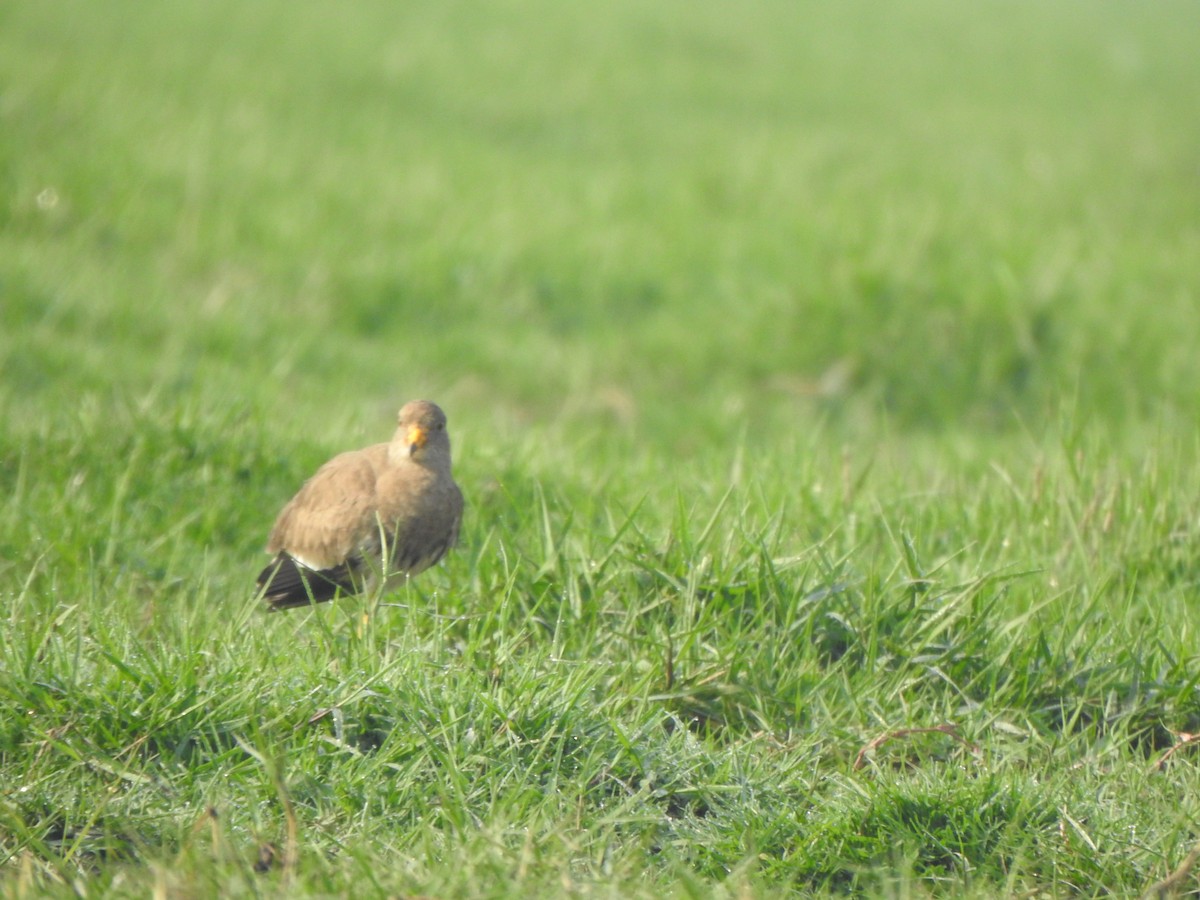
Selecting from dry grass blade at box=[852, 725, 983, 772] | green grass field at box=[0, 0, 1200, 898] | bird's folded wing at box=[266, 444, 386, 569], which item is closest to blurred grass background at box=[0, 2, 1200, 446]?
green grass field at box=[0, 0, 1200, 898]

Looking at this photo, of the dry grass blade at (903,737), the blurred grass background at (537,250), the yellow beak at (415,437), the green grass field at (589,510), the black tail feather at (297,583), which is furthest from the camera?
the blurred grass background at (537,250)

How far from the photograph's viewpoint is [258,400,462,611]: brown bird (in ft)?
11.2

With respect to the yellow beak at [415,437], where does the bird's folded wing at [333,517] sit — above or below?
below

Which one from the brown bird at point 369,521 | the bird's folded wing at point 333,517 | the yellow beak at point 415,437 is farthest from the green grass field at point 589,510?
the yellow beak at point 415,437

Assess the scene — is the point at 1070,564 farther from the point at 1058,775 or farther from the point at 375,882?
the point at 375,882

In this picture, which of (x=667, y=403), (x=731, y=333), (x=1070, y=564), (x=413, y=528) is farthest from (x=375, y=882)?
(x=731, y=333)

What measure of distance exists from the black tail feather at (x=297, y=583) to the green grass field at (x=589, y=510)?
4.5 inches

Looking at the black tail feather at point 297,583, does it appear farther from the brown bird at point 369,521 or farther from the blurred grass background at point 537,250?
the blurred grass background at point 537,250

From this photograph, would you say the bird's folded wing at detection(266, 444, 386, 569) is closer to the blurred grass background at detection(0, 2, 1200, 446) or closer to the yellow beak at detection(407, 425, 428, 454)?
the yellow beak at detection(407, 425, 428, 454)

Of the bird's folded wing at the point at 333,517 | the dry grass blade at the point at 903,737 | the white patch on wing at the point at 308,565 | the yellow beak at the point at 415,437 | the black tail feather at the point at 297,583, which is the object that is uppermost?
the yellow beak at the point at 415,437

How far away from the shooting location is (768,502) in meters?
3.91

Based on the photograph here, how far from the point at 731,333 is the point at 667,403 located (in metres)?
0.69

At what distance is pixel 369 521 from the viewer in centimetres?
343

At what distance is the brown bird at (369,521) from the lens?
3.40 meters
